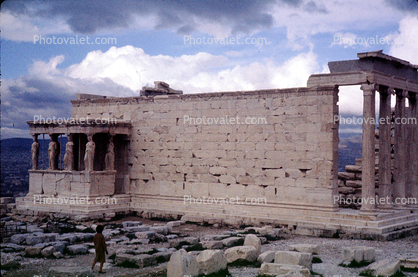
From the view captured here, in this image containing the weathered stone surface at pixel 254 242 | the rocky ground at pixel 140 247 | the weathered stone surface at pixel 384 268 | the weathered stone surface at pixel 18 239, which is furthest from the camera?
the weathered stone surface at pixel 18 239

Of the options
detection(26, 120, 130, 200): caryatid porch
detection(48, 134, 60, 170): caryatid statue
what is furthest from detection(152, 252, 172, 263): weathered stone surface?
detection(48, 134, 60, 170): caryatid statue

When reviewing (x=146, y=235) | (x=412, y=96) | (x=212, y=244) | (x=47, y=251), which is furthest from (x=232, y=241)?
(x=412, y=96)

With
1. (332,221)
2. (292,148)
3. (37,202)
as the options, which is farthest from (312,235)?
(37,202)

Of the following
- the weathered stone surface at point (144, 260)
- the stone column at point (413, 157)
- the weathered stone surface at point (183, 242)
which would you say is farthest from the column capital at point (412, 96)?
the weathered stone surface at point (144, 260)

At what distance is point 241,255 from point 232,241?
6.01 feet

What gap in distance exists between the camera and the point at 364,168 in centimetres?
1605

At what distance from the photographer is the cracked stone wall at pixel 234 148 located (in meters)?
16.7

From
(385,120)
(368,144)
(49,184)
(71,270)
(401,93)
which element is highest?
(401,93)

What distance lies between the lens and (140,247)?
1334 centimetres

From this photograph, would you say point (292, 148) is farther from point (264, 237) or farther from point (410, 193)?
point (410, 193)

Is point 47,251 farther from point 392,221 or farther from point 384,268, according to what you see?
point 392,221

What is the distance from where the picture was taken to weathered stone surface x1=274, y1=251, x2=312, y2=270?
1092 cm

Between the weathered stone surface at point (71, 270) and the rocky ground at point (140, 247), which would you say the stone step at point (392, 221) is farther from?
the weathered stone surface at point (71, 270)

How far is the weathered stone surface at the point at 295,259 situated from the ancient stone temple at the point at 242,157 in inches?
184
